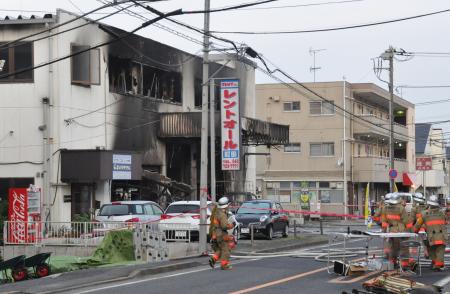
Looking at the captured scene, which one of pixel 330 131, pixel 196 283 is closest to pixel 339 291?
pixel 196 283

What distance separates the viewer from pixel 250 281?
45.4 feet

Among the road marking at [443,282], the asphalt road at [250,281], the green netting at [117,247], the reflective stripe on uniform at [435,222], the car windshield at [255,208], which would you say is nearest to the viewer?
the asphalt road at [250,281]

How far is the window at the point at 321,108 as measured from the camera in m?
53.8

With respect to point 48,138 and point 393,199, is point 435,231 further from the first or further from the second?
point 48,138

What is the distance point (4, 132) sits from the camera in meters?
27.0

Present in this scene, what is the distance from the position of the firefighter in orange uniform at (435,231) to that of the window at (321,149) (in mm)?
38432

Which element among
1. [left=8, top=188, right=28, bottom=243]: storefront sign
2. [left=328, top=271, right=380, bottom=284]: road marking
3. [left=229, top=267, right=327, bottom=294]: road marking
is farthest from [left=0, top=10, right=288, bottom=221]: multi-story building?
[left=328, top=271, right=380, bottom=284]: road marking

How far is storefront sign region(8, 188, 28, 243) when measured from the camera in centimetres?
2156

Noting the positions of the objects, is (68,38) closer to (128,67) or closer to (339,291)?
(128,67)

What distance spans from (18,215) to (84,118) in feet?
23.0

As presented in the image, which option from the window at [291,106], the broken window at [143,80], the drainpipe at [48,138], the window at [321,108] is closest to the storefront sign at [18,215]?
the drainpipe at [48,138]

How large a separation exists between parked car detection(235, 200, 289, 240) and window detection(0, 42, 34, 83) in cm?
978

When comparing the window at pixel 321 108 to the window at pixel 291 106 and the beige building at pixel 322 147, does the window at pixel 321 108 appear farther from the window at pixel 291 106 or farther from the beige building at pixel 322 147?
the window at pixel 291 106

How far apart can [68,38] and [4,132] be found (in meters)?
4.42
